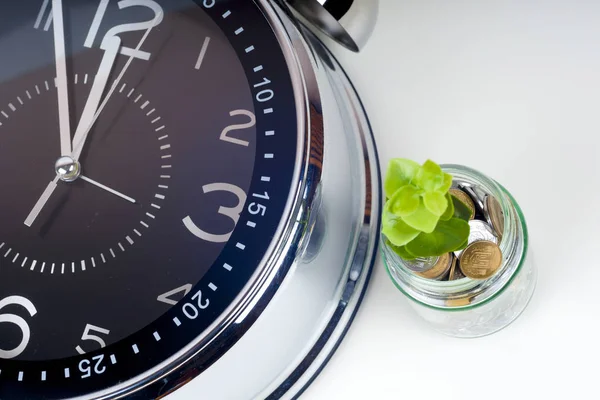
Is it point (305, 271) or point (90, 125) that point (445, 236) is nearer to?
point (305, 271)

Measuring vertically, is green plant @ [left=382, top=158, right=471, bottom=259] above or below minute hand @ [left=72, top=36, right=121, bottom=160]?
below

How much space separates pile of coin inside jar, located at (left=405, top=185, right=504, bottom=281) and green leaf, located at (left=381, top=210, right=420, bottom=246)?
3.6 inches

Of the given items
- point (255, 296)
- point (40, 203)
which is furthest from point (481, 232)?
point (40, 203)

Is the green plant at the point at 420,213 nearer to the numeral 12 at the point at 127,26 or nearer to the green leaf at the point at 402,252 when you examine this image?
the green leaf at the point at 402,252

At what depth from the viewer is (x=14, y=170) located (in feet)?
2.81

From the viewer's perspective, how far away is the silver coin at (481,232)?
0.78 m

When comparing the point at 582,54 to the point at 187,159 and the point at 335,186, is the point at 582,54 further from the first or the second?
the point at 187,159

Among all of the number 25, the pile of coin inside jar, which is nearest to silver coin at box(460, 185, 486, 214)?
the pile of coin inside jar

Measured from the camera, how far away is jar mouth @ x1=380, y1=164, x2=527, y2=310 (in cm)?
74

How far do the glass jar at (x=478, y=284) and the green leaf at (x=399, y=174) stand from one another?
100mm

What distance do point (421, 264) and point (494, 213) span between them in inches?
4.1

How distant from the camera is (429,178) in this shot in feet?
2.12

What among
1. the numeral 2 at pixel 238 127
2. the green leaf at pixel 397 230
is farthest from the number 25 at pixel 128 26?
the green leaf at pixel 397 230

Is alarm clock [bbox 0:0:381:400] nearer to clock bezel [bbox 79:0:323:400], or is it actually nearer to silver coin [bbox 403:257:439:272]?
clock bezel [bbox 79:0:323:400]
